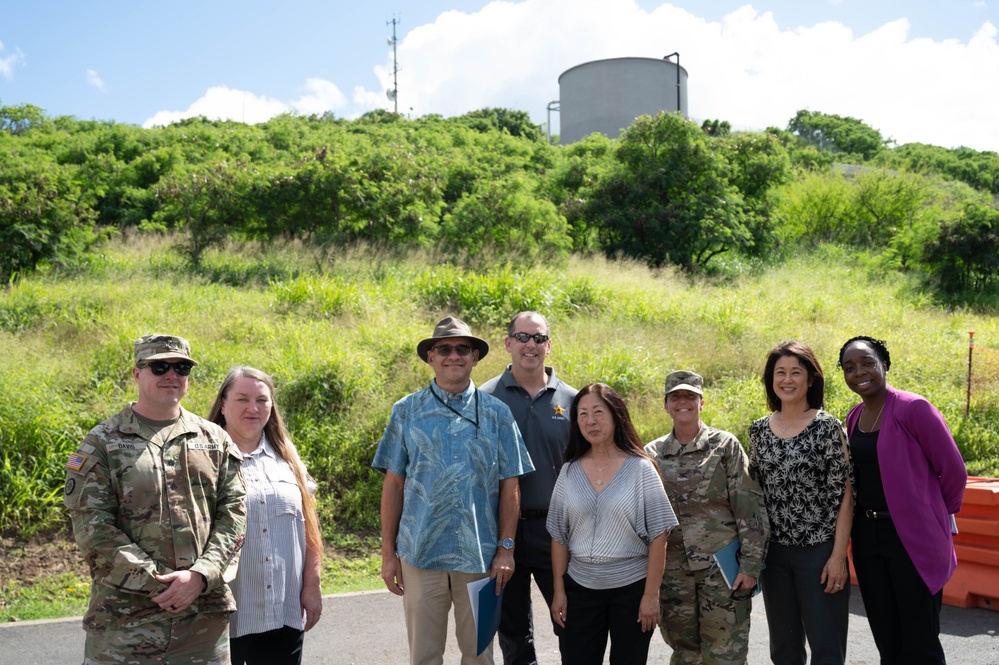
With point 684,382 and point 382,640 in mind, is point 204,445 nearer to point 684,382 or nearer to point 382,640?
point 684,382

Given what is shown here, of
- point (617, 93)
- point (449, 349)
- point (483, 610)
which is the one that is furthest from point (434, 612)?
point (617, 93)

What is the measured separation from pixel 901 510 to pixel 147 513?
3.55m

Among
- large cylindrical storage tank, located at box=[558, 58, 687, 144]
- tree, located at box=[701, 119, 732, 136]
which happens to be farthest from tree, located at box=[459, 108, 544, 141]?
tree, located at box=[701, 119, 732, 136]

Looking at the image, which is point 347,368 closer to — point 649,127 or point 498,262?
point 498,262

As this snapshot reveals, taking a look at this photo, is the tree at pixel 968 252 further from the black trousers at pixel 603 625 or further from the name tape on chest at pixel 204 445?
the name tape on chest at pixel 204 445

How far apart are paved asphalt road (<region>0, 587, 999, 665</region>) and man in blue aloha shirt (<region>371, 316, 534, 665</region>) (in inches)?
55.4

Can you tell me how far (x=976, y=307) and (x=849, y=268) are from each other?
4335mm

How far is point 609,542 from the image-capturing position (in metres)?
3.84

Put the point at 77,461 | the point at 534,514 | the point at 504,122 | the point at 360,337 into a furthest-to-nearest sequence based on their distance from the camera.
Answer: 1. the point at 504,122
2. the point at 360,337
3. the point at 534,514
4. the point at 77,461

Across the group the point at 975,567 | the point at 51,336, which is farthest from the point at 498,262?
the point at 975,567

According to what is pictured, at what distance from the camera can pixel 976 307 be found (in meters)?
18.0

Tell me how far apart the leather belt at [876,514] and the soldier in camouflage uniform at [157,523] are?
3.11m

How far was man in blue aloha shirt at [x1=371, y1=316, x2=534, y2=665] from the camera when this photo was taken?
3.95 m

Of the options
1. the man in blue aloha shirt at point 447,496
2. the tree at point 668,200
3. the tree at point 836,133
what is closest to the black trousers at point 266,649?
the man in blue aloha shirt at point 447,496
